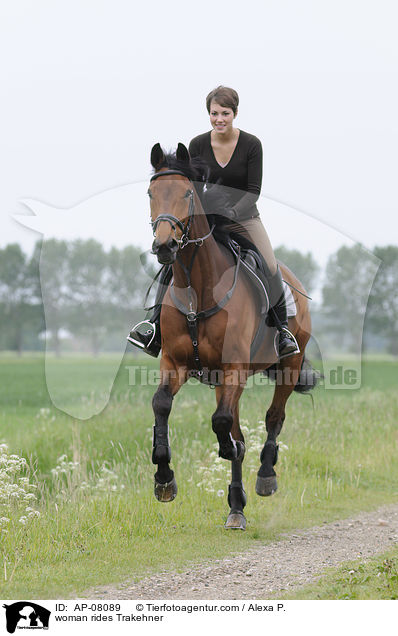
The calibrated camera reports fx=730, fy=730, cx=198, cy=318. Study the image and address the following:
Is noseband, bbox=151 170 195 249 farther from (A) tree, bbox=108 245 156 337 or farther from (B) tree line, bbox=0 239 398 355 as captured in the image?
(A) tree, bbox=108 245 156 337

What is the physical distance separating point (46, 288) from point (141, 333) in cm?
138

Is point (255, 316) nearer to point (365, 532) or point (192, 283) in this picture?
point (192, 283)

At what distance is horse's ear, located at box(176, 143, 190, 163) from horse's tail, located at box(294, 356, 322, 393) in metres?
4.19

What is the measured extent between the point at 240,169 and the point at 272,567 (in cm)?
382

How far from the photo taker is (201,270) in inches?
267

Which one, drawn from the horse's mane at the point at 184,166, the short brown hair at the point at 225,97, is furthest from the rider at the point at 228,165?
the horse's mane at the point at 184,166

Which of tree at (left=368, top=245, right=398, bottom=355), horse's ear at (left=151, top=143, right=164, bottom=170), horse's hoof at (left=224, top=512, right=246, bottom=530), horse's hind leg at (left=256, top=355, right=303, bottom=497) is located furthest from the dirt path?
tree at (left=368, top=245, right=398, bottom=355)

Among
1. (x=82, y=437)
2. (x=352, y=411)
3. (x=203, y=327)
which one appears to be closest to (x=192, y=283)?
(x=203, y=327)

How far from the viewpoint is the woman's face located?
6.94 meters

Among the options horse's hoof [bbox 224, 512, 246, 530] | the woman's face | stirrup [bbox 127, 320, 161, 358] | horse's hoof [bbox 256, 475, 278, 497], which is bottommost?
horse's hoof [bbox 224, 512, 246, 530]

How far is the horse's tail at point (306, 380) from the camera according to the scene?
9609 mm

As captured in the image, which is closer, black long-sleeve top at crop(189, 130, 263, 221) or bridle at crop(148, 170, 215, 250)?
bridle at crop(148, 170, 215, 250)

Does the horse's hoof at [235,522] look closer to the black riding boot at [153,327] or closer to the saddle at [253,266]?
the saddle at [253,266]

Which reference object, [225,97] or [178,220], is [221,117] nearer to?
[225,97]
